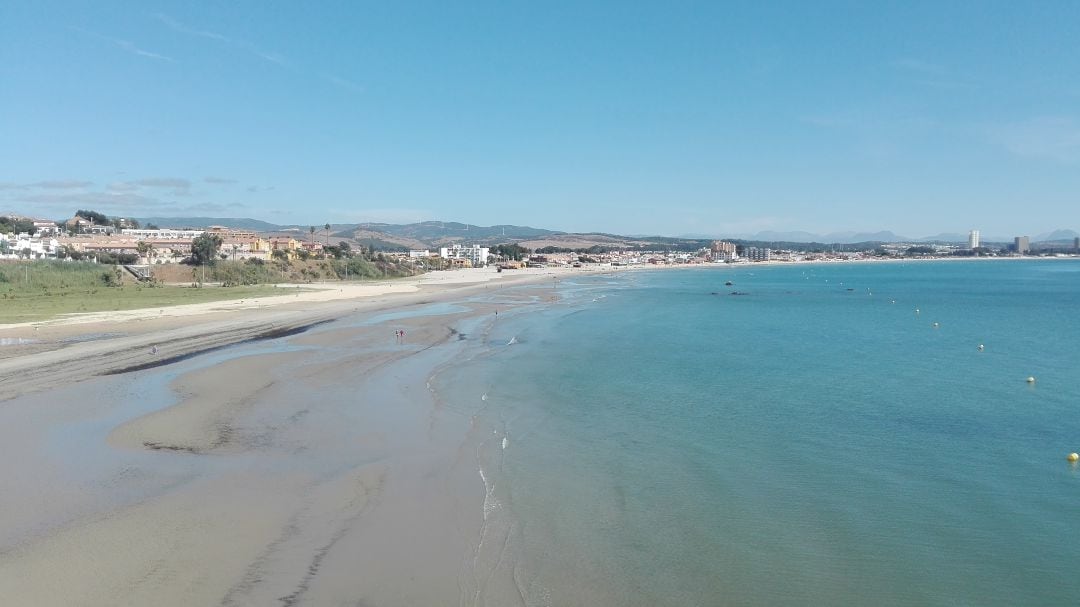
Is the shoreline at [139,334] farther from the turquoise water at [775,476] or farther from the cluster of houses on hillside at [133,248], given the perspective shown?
the cluster of houses on hillside at [133,248]

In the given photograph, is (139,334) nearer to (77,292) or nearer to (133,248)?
(77,292)

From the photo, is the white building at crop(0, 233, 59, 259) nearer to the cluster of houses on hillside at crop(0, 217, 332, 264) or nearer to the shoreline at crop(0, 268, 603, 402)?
the cluster of houses on hillside at crop(0, 217, 332, 264)

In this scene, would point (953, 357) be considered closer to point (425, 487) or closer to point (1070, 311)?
point (425, 487)

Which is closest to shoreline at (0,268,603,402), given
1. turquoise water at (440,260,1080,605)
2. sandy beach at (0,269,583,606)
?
sandy beach at (0,269,583,606)

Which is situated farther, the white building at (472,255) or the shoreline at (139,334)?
the white building at (472,255)

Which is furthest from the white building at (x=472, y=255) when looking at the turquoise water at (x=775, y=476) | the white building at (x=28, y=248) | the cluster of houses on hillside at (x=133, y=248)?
the turquoise water at (x=775, y=476)
